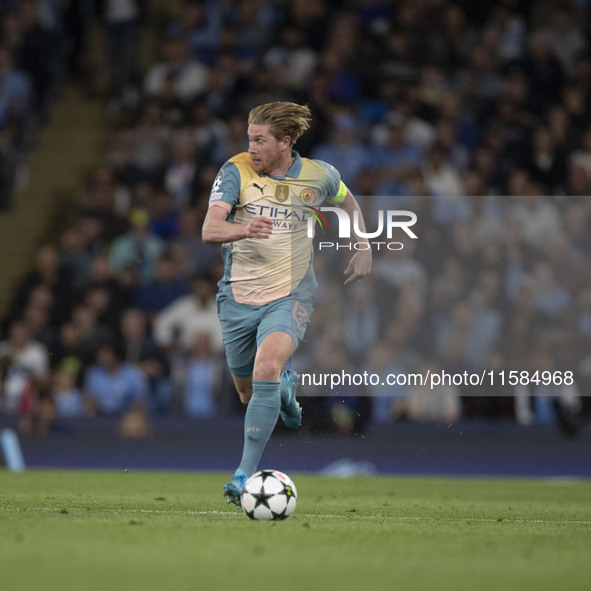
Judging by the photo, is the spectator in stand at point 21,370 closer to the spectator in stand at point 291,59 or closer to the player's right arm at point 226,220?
the spectator in stand at point 291,59

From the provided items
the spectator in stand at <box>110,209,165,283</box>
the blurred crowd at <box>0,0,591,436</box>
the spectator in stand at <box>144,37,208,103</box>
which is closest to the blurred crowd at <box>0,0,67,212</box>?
the blurred crowd at <box>0,0,591,436</box>

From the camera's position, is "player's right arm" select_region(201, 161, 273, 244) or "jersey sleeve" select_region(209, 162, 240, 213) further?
"jersey sleeve" select_region(209, 162, 240, 213)

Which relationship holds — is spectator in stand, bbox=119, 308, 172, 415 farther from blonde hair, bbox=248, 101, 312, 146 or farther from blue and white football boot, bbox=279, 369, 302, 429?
blonde hair, bbox=248, 101, 312, 146

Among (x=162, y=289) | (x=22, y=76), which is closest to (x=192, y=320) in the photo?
(x=162, y=289)

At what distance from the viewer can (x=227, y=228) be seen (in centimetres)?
705

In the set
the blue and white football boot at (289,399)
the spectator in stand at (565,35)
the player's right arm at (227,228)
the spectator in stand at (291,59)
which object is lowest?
the blue and white football boot at (289,399)

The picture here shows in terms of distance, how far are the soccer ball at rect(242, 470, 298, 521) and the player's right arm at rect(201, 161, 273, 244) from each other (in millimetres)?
1308

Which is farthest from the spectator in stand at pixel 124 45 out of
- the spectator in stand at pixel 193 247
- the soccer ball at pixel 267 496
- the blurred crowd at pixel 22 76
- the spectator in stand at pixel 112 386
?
the soccer ball at pixel 267 496

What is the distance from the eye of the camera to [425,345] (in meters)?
11.4

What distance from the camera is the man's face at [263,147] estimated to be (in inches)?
295

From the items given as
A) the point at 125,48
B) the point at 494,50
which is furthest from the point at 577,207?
the point at 125,48

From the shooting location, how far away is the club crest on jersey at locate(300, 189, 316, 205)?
25.4 ft

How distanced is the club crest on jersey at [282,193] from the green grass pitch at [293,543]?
1.88 meters

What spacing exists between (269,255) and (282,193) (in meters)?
0.39
